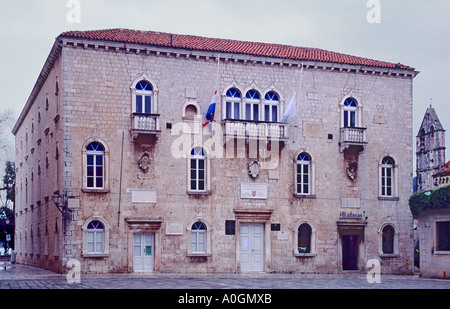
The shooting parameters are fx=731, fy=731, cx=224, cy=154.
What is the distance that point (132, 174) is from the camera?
3478 centimetres

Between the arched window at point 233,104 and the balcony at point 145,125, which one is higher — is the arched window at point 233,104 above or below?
above

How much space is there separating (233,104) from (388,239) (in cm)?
1120

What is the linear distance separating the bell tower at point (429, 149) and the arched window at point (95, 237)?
3942cm

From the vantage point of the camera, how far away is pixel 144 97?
3547 centimetres

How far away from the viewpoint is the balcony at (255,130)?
35812 millimetres

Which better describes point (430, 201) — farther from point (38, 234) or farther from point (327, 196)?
point (38, 234)

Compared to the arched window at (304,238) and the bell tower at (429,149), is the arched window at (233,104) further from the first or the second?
the bell tower at (429,149)

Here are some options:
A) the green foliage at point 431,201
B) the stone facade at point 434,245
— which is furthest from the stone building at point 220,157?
the stone facade at point 434,245

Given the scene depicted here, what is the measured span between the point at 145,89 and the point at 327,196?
10914mm

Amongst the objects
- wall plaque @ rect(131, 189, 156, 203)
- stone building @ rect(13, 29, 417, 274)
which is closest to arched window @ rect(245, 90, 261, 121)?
stone building @ rect(13, 29, 417, 274)

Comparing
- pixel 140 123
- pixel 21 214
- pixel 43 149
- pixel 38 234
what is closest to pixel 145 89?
pixel 140 123

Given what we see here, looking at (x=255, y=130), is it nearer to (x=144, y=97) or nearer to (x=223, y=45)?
(x=223, y=45)

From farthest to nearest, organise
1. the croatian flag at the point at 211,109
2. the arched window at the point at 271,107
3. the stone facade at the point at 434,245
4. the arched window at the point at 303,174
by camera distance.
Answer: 1. the arched window at the point at 303,174
2. the arched window at the point at 271,107
3. the croatian flag at the point at 211,109
4. the stone facade at the point at 434,245

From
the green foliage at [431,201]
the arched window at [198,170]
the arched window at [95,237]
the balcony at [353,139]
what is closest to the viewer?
the green foliage at [431,201]
